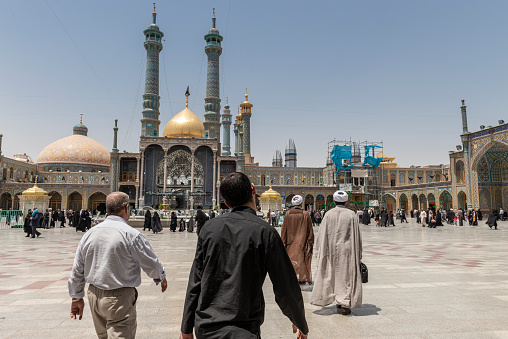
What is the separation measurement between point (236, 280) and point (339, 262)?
243 centimetres

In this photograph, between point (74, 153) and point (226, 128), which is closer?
point (74, 153)

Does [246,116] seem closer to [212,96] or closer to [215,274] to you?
[212,96]

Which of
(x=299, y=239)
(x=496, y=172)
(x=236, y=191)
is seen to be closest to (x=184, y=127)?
(x=496, y=172)

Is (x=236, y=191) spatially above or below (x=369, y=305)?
above

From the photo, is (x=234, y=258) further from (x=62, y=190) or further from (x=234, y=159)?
(x=62, y=190)

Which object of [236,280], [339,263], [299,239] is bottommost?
[339,263]

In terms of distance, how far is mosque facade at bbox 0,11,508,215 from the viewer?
26.5 m

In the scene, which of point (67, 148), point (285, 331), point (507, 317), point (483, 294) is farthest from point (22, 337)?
point (67, 148)

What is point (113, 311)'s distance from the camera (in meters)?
2.15

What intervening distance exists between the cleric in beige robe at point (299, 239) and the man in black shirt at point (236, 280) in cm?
323

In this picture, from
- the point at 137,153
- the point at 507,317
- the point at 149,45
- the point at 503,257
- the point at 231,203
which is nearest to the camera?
the point at 231,203

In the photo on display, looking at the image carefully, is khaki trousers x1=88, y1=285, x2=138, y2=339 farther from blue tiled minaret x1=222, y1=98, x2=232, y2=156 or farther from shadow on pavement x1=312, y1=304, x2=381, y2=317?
blue tiled minaret x1=222, y1=98, x2=232, y2=156

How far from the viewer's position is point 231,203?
1.81m

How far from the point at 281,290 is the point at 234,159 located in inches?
1344
